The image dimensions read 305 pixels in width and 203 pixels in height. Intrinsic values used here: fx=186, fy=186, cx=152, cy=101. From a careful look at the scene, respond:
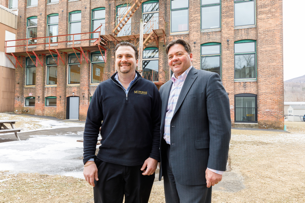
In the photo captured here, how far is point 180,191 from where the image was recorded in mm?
1861

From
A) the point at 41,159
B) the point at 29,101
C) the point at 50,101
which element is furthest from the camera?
the point at 29,101

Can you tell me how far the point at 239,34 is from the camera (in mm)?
15609

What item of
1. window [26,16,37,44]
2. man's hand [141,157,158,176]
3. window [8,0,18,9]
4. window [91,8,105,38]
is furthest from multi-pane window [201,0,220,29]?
window [8,0,18,9]

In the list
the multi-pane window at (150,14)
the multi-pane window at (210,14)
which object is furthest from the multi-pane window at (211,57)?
the multi-pane window at (150,14)

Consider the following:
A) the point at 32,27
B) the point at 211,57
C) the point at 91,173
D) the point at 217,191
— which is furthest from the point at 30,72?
the point at 217,191

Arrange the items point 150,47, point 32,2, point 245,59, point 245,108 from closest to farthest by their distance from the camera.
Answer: point 245,108 → point 245,59 → point 150,47 → point 32,2

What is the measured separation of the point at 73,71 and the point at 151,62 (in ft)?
28.5

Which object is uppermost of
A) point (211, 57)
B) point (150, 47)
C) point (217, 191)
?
point (150, 47)

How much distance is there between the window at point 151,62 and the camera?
56.5ft

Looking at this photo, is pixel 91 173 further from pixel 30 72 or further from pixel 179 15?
pixel 30 72

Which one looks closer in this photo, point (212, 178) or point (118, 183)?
point (212, 178)

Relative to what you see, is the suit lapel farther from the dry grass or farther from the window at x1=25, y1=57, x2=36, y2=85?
the window at x1=25, y1=57, x2=36, y2=85

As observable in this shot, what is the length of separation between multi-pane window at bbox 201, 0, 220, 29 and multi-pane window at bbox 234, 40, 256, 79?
2698 millimetres

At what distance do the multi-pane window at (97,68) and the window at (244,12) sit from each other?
13159 millimetres
